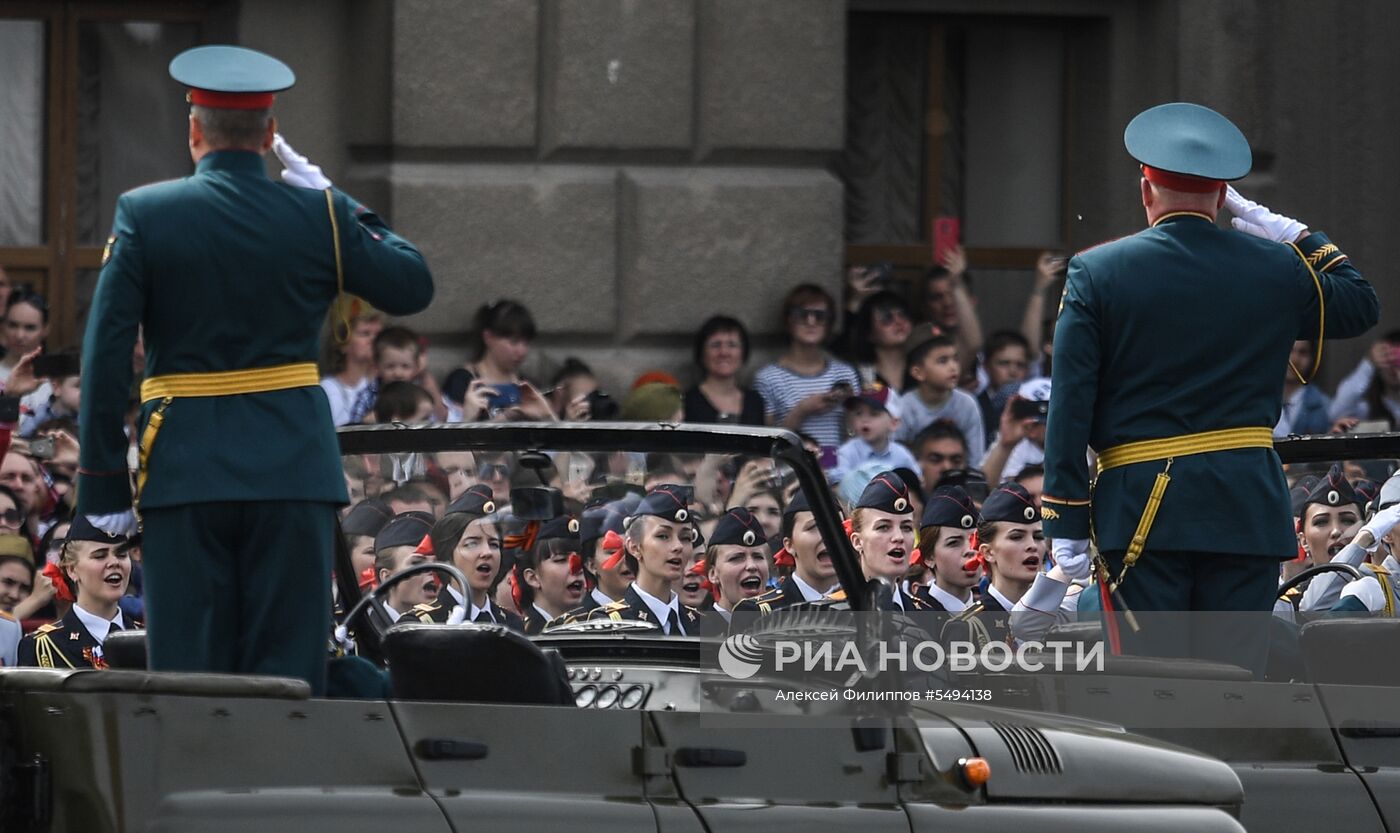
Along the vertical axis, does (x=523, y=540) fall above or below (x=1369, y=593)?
above

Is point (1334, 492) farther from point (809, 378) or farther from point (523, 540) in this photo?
point (809, 378)

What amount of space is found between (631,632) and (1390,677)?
166cm

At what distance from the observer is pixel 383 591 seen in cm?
480

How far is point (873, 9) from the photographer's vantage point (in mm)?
11383

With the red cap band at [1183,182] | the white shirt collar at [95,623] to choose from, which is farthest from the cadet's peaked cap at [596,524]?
the white shirt collar at [95,623]

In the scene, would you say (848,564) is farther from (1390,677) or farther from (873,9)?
(873,9)

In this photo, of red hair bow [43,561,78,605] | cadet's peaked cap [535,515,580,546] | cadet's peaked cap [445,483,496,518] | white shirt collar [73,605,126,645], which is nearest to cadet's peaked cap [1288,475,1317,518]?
cadet's peaked cap [535,515,580,546]

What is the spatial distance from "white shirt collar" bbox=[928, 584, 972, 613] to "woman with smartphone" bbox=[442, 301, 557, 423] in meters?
2.47

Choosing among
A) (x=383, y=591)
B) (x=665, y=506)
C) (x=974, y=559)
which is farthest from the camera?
(x=974, y=559)

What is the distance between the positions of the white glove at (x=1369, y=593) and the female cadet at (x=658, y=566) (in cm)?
180

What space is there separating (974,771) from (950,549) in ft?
10.3

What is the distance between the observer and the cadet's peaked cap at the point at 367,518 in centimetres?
515

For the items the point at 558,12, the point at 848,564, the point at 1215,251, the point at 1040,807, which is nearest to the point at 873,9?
the point at 558,12

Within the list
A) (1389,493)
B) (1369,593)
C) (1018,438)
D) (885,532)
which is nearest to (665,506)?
(885,532)
